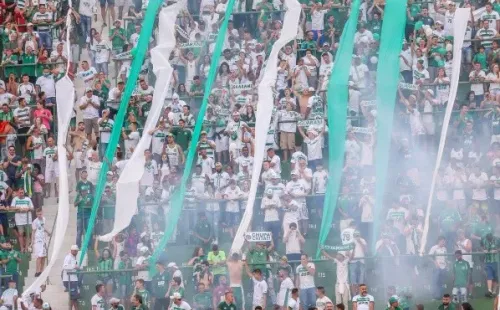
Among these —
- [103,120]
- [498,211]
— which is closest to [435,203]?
[498,211]

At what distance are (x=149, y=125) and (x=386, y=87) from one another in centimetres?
549

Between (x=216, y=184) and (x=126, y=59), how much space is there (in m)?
5.53

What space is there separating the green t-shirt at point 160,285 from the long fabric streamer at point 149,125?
4.20ft

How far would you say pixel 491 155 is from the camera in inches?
1795

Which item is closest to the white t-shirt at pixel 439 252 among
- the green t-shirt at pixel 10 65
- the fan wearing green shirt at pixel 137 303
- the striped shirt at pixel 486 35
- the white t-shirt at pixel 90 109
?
the fan wearing green shirt at pixel 137 303

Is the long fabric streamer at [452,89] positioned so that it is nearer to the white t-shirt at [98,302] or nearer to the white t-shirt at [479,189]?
the white t-shirt at [479,189]

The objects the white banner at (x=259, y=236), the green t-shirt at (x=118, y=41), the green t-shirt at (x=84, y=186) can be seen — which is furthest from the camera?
the green t-shirt at (x=118, y=41)

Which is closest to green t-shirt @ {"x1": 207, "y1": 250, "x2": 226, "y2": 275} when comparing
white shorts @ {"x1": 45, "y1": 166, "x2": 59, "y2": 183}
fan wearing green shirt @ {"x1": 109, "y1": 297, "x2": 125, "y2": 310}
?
fan wearing green shirt @ {"x1": 109, "y1": 297, "x2": 125, "y2": 310}

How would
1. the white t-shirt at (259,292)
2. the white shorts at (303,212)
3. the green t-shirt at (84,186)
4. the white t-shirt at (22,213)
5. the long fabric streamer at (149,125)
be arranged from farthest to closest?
the white t-shirt at (22,213)
the green t-shirt at (84,186)
the white shorts at (303,212)
the long fabric streamer at (149,125)
the white t-shirt at (259,292)

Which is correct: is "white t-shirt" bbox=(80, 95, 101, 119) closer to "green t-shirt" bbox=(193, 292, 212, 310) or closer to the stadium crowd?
the stadium crowd

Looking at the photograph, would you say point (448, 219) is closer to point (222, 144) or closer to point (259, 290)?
point (259, 290)

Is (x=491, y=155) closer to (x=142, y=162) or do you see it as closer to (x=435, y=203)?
(x=435, y=203)

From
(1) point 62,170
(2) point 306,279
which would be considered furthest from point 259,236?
(1) point 62,170

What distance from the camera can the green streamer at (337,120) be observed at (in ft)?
138
